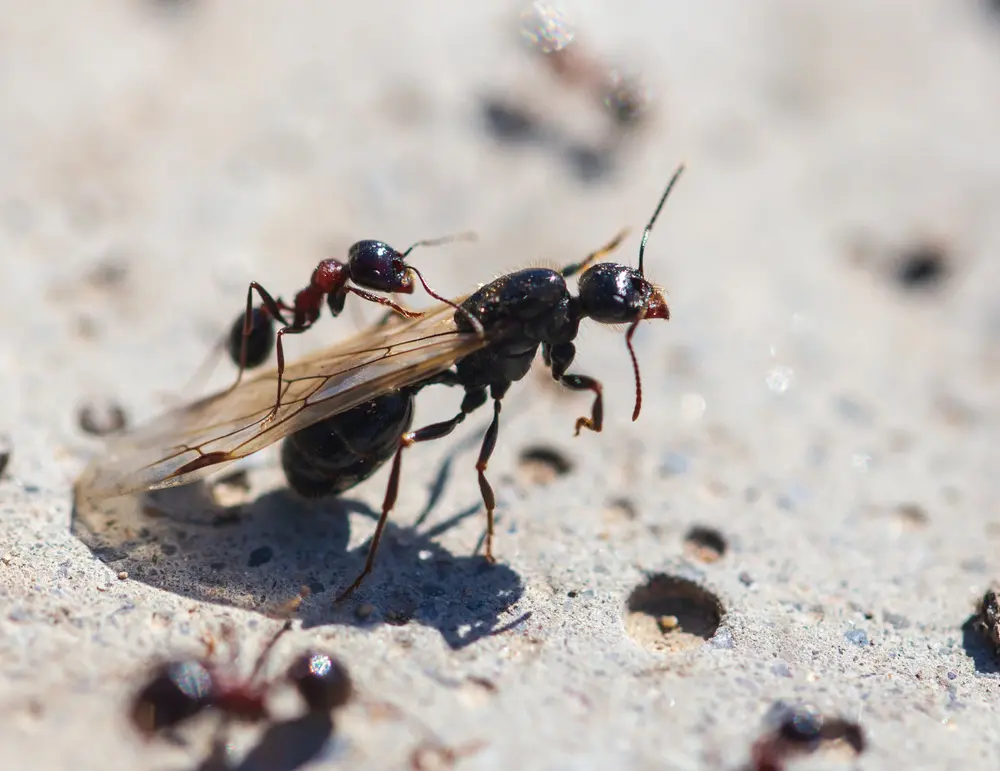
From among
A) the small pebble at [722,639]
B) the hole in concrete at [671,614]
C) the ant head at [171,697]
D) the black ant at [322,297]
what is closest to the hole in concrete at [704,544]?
the hole in concrete at [671,614]

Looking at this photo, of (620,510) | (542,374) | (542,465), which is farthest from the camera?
(542,374)

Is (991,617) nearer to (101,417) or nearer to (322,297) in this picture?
(322,297)

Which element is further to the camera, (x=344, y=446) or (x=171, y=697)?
(x=344, y=446)

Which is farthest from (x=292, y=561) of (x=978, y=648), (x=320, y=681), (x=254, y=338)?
(x=978, y=648)

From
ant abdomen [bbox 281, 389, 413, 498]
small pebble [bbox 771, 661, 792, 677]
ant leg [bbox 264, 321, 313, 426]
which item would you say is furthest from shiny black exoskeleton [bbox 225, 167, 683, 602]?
small pebble [bbox 771, 661, 792, 677]

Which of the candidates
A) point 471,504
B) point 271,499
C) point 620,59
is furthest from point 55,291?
point 620,59

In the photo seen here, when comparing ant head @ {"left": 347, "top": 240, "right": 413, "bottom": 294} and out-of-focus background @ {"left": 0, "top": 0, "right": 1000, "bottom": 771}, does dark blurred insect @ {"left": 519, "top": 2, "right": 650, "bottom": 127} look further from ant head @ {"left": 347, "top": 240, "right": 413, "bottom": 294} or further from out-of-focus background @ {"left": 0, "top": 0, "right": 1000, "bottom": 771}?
ant head @ {"left": 347, "top": 240, "right": 413, "bottom": 294}
